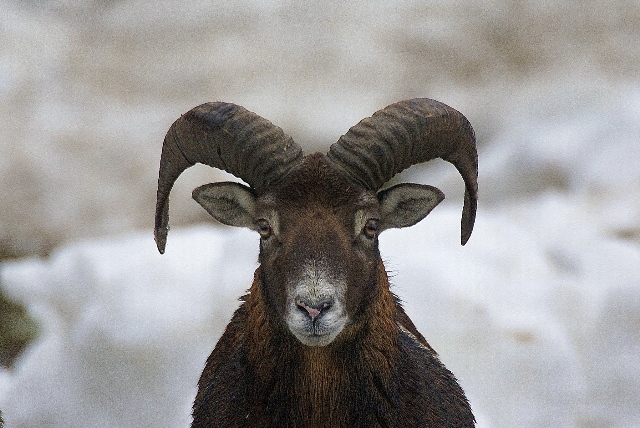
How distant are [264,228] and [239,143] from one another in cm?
48

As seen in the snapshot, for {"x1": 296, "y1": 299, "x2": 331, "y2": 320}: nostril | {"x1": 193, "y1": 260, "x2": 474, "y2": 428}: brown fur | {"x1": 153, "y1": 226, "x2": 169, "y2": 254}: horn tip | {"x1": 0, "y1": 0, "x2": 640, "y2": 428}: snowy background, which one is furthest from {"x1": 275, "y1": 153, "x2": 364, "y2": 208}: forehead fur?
{"x1": 0, "y1": 0, "x2": 640, "y2": 428}: snowy background

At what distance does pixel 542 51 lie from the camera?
13.9m

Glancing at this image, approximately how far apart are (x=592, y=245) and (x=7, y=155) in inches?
279

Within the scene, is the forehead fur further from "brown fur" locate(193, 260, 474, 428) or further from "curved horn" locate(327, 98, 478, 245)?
"brown fur" locate(193, 260, 474, 428)

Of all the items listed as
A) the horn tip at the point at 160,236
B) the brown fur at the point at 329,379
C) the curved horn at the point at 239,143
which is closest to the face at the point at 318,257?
the curved horn at the point at 239,143

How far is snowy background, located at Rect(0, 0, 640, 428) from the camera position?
964 cm

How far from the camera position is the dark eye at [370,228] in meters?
5.46

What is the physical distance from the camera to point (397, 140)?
553cm

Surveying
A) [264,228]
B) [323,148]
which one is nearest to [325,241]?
[264,228]

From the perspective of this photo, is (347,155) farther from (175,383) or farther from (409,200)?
(175,383)

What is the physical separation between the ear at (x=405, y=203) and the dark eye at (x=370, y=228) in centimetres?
15

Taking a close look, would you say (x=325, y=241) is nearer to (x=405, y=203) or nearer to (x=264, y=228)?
(x=264, y=228)

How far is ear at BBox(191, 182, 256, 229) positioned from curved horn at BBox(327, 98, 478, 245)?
57 cm

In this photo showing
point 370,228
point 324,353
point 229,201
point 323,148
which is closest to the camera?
point 370,228
